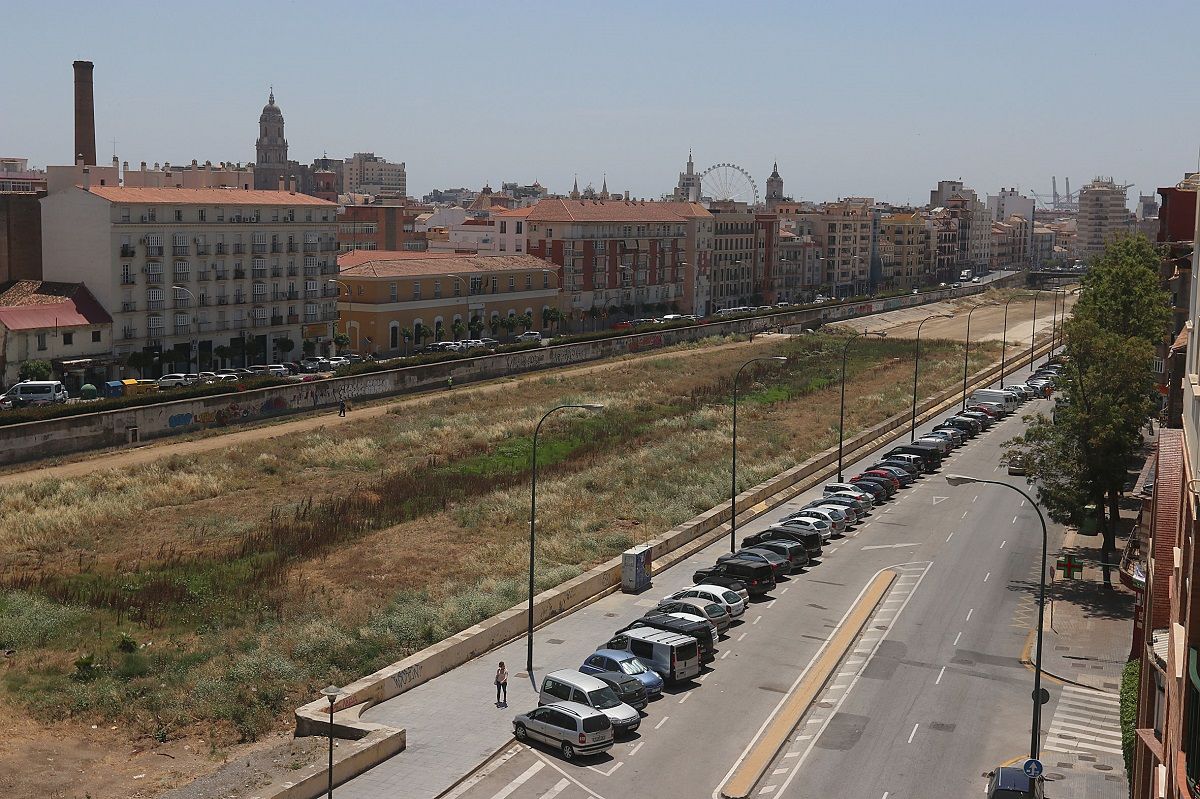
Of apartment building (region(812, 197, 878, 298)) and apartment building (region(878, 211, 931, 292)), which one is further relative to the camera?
apartment building (region(878, 211, 931, 292))

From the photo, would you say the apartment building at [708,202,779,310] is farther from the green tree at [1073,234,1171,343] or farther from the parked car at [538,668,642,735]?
the parked car at [538,668,642,735]

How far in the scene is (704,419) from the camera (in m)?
70.1

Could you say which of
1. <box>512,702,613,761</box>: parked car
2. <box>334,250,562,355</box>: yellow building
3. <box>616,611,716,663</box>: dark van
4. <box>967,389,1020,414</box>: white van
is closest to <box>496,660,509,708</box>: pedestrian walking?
<box>512,702,613,761</box>: parked car

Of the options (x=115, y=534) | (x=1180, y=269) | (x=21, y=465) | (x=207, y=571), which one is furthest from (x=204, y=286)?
(x=1180, y=269)

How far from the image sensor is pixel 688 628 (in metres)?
30.8

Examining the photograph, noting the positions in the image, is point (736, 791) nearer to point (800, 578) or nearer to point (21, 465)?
point (800, 578)

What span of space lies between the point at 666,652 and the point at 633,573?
7.54m

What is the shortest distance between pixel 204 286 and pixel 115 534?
3502 centimetres

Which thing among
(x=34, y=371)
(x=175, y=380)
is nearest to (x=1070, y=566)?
(x=175, y=380)

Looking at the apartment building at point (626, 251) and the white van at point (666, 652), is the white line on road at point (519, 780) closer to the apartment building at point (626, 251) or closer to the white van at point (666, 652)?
the white van at point (666, 652)

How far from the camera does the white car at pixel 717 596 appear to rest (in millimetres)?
34034

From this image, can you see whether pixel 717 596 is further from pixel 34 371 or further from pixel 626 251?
pixel 626 251

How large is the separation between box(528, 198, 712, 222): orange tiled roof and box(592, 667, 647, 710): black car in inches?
3637

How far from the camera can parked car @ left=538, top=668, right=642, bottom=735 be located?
2611 centimetres
